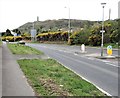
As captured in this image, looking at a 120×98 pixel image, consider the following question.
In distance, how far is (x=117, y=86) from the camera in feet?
40.3

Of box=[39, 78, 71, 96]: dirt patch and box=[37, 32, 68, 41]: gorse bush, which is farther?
box=[37, 32, 68, 41]: gorse bush

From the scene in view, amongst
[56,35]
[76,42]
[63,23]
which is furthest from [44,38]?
[63,23]

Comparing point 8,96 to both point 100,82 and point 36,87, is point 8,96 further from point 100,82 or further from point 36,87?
point 100,82

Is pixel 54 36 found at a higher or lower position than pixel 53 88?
lower

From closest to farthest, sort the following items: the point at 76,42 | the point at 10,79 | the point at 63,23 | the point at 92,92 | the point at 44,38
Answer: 1. the point at 92,92
2. the point at 10,79
3. the point at 76,42
4. the point at 44,38
5. the point at 63,23

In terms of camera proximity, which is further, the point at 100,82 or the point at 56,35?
the point at 56,35

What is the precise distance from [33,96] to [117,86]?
430cm

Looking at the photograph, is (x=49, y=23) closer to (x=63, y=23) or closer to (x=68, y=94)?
(x=63, y=23)

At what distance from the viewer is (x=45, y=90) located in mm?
10273

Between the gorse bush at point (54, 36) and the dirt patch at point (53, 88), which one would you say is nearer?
the dirt patch at point (53, 88)

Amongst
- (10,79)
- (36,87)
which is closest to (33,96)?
(36,87)

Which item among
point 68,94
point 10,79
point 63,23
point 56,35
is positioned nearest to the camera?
point 68,94

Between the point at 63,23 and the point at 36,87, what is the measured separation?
172 meters

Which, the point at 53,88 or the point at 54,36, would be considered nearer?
the point at 53,88
